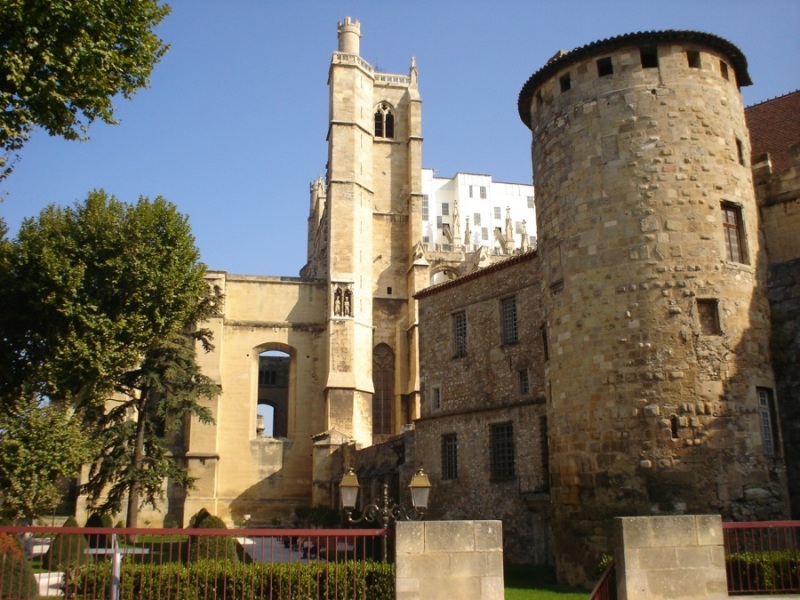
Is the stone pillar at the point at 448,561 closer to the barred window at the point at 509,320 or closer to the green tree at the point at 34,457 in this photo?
the green tree at the point at 34,457

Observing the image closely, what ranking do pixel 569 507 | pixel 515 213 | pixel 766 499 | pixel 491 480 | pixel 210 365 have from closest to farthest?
pixel 766 499 < pixel 569 507 < pixel 491 480 < pixel 210 365 < pixel 515 213

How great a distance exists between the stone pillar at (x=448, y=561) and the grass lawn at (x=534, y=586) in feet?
16.0

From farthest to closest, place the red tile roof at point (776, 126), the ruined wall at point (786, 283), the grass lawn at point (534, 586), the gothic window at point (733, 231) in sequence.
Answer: the red tile roof at point (776, 126), the gothic window at point (733, 231), the ruined wall at point (786, 283), the grass lawn at point (534, 586)

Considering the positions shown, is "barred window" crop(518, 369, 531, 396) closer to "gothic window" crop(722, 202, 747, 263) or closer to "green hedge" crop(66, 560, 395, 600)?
"gothic window" crop(722, 202, 747, 263)

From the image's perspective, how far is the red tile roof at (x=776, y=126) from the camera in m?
20.2

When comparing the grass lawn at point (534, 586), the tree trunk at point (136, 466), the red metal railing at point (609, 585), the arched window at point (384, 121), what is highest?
the arched window at point (384, 121)

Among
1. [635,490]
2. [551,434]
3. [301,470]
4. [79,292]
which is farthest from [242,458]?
[635,490]

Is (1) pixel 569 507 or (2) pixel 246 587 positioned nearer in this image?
(2) pixel 246 587

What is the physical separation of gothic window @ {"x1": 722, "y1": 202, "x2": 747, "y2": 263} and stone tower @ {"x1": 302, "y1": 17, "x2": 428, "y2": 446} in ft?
81.4

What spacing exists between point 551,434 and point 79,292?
48.2ft

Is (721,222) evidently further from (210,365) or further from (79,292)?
(210,365)

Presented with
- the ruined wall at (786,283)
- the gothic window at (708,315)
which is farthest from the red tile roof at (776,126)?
the gothic window at (708,315)

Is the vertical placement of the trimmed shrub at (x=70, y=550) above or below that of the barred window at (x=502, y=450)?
below

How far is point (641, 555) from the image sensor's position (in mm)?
10531
